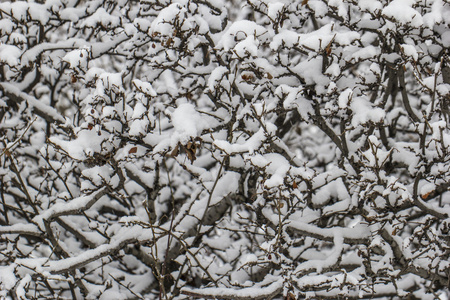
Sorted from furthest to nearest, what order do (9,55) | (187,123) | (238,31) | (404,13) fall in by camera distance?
(9,55)
(238,31)
(187,123)
(404,13)

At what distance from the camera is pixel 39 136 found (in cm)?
521

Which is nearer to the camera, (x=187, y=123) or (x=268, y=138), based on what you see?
(x=187, y=123)

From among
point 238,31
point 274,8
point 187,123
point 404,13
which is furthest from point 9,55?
point 404,13

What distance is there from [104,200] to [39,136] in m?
1.19

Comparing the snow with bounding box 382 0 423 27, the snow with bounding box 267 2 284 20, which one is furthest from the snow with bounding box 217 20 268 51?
→ the snow with bounding box 382 0 423 27

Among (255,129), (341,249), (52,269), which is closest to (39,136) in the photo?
(52,269)

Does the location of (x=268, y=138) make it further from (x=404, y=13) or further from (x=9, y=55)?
(x=9, y=55)

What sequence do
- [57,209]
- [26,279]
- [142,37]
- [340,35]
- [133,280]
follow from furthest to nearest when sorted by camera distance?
[133,280]
[142,37]
[57,209]
[26,279]
[340,35]

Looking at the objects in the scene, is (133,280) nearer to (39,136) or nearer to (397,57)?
(39,136)

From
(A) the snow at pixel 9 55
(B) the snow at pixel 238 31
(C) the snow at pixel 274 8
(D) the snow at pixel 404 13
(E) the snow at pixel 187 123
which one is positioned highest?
(A) the snow at pixel 9 55

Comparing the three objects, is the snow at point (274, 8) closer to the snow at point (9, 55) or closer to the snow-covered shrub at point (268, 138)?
the snow-covered shrub at point (268, 138)

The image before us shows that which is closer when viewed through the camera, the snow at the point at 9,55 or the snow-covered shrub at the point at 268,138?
the snow-covered shrub at the point at 268,138

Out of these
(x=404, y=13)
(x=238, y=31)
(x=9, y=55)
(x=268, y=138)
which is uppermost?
(x=9, y=55)

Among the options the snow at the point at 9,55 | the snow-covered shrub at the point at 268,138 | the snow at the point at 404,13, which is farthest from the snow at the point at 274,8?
the snow at the point at 9,55
